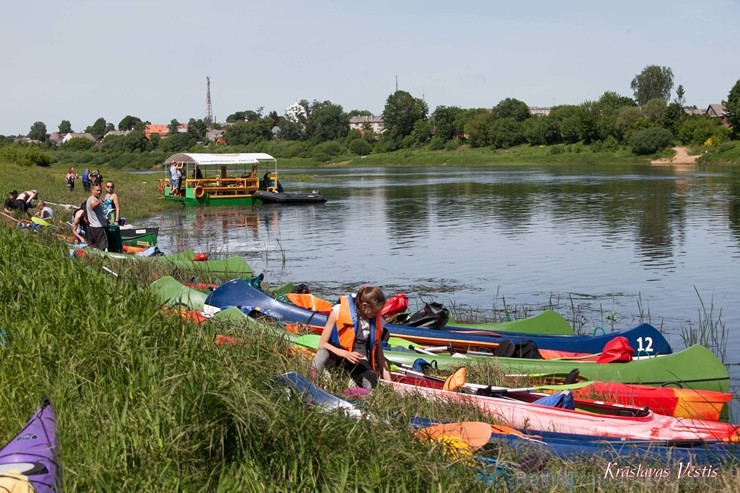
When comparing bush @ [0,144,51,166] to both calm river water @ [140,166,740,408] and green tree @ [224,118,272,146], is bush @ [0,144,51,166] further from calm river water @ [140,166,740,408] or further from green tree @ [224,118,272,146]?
green tree @ [224,118,272,146]

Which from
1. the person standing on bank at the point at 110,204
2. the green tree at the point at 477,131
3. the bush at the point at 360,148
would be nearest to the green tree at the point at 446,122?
the green tree at the point at 477,131

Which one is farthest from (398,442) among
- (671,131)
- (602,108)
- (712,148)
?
(602,108)

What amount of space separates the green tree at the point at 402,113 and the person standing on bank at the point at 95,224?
365 feet

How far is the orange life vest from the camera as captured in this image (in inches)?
319

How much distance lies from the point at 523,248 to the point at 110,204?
9.89 meters

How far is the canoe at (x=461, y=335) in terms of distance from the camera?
1110 cm

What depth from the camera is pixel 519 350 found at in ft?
34.3

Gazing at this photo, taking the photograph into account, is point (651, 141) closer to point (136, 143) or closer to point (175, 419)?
point (136, 143)

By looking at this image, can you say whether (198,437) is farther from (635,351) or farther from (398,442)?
(635,351)

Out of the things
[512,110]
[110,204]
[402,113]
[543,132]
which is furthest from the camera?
[402,113]

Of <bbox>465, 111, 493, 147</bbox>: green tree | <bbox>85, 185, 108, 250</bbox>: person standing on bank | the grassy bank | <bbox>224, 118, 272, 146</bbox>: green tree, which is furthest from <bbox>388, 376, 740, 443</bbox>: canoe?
<bbox>224, 118, 272, 146</bbox>: green tree

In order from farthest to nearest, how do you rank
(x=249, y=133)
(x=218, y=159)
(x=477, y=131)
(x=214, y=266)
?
(x=249, y=133)
(x=477, y=131)
(x=218, y=159)
(x=214, y=266)

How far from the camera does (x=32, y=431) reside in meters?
5.29

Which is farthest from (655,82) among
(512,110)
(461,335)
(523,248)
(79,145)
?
(461,335)
